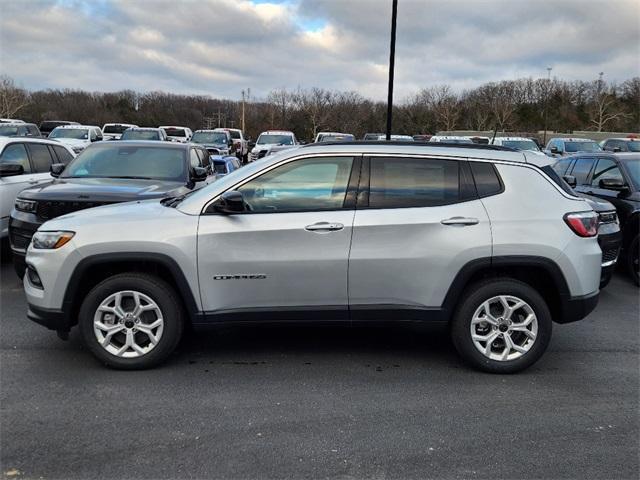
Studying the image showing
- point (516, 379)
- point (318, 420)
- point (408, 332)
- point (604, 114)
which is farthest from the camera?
point (604, 114)

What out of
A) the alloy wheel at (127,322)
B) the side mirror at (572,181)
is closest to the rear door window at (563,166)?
the side mirror at (572,181)

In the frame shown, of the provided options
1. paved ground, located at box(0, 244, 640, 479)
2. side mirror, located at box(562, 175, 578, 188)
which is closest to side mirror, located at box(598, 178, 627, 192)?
side mirror, located at box(562, 175, 578, 188)

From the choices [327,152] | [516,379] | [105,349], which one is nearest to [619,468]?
[516,379]

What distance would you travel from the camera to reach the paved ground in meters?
3.08

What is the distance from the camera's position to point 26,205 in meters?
6.27

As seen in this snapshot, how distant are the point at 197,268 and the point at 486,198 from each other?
226 cm

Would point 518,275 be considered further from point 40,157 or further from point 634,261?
→ point 40,157

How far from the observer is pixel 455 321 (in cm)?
430

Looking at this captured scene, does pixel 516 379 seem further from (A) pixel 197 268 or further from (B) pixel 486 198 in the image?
(A) pixel 197 268

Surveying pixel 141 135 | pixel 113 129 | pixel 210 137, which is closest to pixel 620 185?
pixel 141 135

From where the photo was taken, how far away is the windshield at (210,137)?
2470cm

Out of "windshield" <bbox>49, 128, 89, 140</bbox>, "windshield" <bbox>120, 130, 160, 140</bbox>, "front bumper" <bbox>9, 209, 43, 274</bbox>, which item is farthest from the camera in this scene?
"windshield" <bbox>49, 128, 89, 140</bbox>

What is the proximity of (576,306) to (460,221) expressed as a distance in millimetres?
1135

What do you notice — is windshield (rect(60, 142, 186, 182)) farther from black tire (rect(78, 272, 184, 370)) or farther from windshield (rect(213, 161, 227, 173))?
windshield (rect(213, 161, 227, 173))
